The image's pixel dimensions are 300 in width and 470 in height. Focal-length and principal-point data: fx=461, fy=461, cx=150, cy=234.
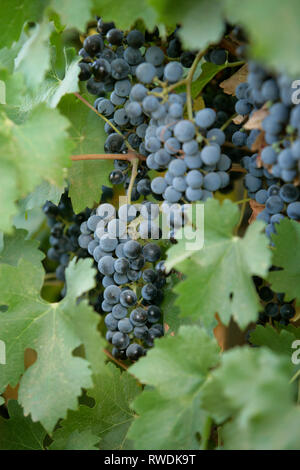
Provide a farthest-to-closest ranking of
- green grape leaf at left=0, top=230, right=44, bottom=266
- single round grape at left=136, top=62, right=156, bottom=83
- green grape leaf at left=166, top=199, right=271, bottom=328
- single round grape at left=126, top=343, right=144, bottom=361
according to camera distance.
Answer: green grape leaf at left=0, top=230, right=44, bottom=266, single round grape at left=126, top=343, right=144, bottom=361, single round grape at left=136, top=62, right=156, bottom=83, green grape leaf at left=166, top=199, right=271, bottom=328

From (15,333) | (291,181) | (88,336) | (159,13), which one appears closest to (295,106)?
(291,181)

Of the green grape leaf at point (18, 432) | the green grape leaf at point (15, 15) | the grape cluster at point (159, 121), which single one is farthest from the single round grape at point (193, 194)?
the green grape leaf at point (18, 432)

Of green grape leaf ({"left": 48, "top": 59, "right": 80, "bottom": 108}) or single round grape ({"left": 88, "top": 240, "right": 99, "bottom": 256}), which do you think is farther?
single round grape ({"left": 88, "top": 240, "right": 99, "bottom": 256})

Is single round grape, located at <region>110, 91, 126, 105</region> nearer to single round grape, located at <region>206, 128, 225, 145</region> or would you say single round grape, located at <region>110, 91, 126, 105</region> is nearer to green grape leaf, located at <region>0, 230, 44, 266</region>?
single round grape, located at <region>206, 128, 225, 145</region>

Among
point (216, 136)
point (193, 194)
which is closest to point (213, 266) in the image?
point (193, 194)

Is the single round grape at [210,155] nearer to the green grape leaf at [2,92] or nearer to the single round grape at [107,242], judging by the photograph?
the single round grape at [107,242]

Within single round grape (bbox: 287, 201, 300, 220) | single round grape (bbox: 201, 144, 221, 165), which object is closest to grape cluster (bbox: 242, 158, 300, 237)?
single round grape (bbox: 287, 201, 300, 220)

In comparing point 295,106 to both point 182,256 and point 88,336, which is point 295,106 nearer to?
point 182,256
